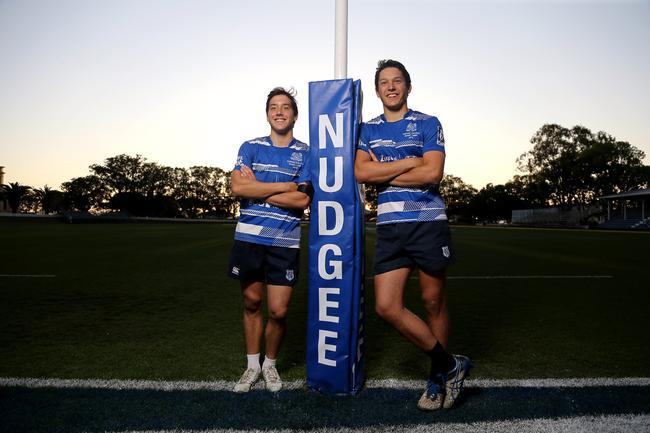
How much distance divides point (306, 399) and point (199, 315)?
2.77 meters

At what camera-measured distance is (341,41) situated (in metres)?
3.18

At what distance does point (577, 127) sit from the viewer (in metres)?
56.4

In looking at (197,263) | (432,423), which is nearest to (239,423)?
(432,423)

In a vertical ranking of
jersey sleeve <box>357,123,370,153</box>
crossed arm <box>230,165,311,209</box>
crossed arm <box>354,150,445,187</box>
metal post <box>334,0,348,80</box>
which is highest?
metal post <box>334,0,348,80</box>

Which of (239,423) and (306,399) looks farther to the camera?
(306,399)

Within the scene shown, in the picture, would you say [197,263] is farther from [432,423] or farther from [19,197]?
[19,197]

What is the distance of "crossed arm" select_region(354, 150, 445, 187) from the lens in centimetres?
264

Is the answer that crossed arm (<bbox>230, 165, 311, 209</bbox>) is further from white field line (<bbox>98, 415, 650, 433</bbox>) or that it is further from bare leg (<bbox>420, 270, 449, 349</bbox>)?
white field line (<bbox>98, 415, 650, 433</bbox>)

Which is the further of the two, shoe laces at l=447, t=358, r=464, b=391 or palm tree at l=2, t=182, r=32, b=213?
palm tree at l=2, t=182, r=32, b=213

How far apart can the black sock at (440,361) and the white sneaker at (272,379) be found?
0.98 metres

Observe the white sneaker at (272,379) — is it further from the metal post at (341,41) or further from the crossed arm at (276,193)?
the metal post at (341,41)

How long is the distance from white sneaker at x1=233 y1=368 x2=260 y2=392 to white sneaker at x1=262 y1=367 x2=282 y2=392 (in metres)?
0.06

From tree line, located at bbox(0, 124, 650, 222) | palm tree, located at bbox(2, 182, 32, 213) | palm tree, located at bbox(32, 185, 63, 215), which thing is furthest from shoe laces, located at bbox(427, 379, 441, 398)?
palm tree, located at bbox(32, 185, 63, 215)

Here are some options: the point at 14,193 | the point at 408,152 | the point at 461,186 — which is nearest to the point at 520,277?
the point at 408,152
